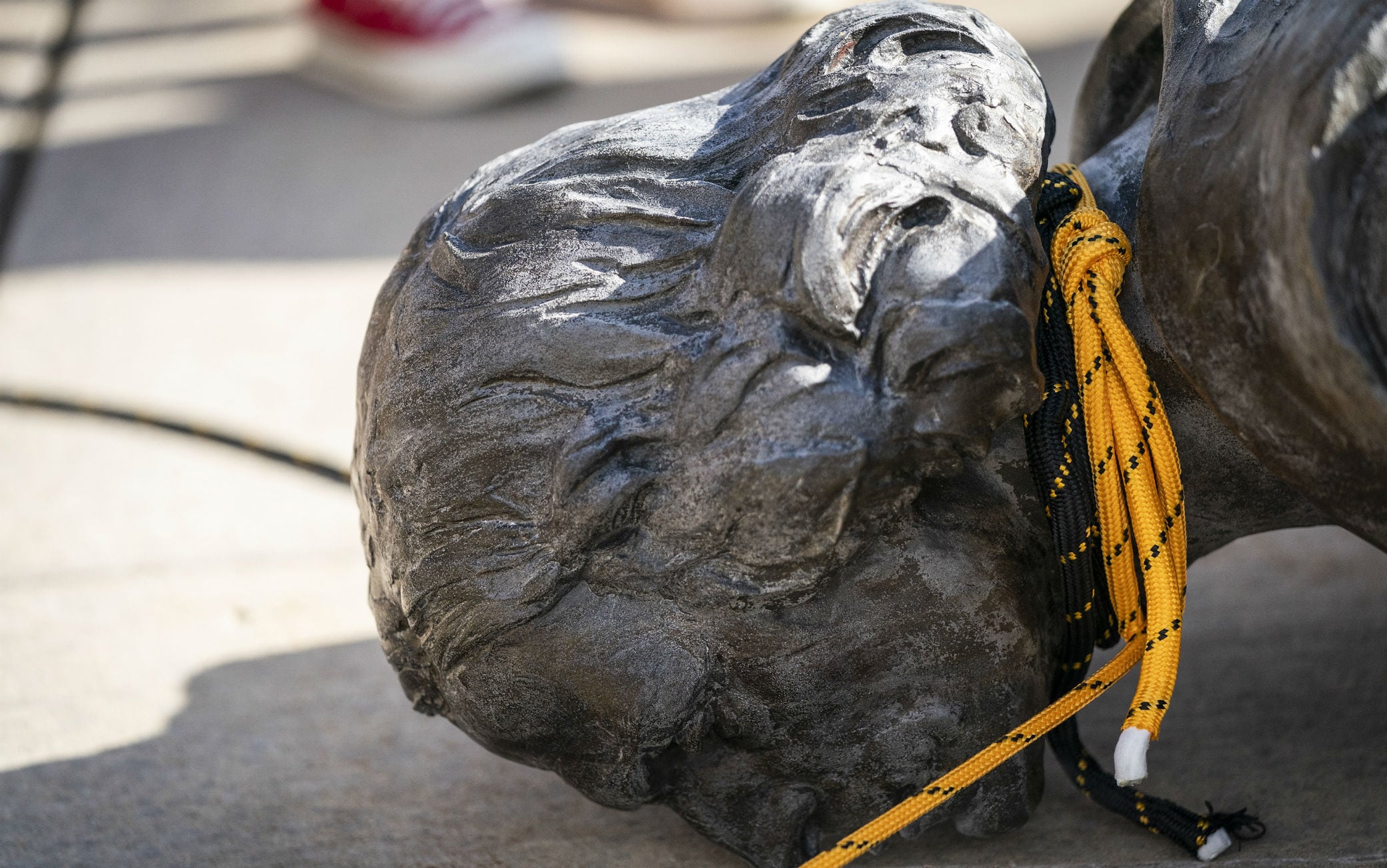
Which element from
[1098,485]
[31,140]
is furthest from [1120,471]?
[31,140]

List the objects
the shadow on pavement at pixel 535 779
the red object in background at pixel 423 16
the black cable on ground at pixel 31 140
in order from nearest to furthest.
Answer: the shadow on pavement at pixel 535 779 → the black cable on ground at pixel 31 140 → the red object in background at pixel 423 16

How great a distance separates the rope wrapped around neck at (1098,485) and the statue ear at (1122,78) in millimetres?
245

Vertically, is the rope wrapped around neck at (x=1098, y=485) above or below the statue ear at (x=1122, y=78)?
below

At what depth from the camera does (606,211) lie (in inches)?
30.8

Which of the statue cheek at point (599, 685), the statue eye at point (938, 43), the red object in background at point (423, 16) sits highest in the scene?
the statue eye at point (938, 43)

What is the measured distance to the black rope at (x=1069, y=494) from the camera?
0.80m

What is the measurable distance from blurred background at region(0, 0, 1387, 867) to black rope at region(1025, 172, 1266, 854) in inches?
5.3

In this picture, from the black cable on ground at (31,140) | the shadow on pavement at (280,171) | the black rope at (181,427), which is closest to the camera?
the black rope at (181,427)

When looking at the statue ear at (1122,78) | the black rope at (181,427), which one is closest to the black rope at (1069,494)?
the statue ear at (1122,78)

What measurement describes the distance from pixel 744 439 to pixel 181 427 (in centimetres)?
132

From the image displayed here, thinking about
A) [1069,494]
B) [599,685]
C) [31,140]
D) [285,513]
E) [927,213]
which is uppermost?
[927,213]

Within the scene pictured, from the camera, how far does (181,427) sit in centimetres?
180

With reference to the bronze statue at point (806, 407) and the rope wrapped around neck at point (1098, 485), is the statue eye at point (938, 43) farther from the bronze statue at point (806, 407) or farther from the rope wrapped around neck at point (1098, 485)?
the rope wrapped around neck at point (1098, 485)

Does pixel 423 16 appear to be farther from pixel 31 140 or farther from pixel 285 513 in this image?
pixel 285 513
